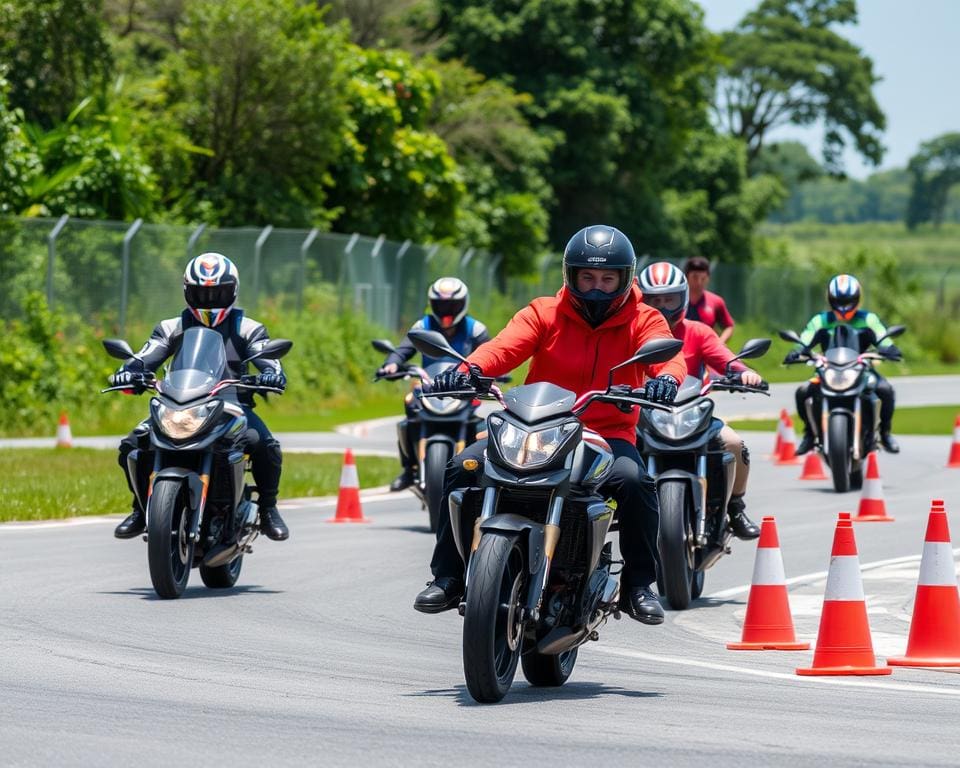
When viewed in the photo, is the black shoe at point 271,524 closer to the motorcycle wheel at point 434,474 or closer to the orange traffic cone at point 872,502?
the motorcycle wheel at point 434,474

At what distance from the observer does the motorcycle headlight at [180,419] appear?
37.6 feet

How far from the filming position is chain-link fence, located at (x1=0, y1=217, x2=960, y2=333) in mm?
27844

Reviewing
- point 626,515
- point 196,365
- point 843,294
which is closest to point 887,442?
point 843,294

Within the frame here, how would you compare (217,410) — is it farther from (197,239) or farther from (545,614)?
(197,239)

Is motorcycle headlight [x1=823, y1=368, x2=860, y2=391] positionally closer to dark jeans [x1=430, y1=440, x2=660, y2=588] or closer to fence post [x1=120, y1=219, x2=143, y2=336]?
dark jeans [x1=430, y1=440, x2=660, y2=588]

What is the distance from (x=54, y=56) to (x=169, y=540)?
992 inches

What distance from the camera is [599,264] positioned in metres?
8.65

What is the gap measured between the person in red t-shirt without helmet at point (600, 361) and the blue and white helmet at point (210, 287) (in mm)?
3495

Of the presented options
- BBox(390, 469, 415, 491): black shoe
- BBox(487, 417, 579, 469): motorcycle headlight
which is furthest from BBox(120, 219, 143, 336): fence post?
BBox(487, 417, 579, 469): motorcycle headlight

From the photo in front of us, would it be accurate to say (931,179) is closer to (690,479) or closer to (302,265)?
(302,265)

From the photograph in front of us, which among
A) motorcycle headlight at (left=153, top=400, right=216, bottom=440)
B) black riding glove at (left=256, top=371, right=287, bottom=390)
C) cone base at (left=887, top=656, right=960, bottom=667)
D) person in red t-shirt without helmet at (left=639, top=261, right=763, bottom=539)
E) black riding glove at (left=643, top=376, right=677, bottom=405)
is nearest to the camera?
black riding glove at (left=643, top=376, right=677, bottom=405)

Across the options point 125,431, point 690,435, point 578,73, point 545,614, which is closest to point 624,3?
point 578,73

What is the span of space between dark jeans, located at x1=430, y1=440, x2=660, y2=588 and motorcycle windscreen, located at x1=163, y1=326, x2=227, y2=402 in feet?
11.2

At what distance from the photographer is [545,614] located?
27.3 ft
